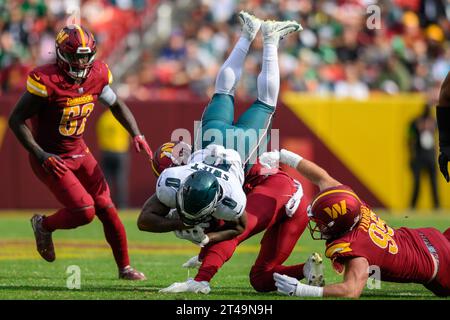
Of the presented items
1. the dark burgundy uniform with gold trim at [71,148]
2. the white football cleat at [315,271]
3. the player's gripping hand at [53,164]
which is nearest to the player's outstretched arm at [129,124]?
the dark burgundy uniform with gold trim at [71,148]

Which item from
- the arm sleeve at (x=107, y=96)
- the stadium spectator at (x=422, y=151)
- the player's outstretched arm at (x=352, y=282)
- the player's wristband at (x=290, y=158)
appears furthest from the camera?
the stadium spectator at (x=422, y=151)

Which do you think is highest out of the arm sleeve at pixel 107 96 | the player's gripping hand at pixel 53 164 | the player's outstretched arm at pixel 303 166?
the arm sleeve at pixel 107 96

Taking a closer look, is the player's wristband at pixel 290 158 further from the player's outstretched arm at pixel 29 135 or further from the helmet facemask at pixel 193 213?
the player's outstretched arm at pixel 29 135

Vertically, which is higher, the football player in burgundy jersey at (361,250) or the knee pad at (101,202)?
the football player in burgundy jersey at (361,250)

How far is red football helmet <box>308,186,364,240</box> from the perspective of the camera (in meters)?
5.95

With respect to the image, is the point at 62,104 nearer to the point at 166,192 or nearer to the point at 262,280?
the point at 166,192

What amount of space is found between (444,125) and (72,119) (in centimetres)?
277

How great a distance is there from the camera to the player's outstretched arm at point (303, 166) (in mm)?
6488

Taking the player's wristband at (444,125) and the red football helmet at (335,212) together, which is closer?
the red football helmet at (335,212)

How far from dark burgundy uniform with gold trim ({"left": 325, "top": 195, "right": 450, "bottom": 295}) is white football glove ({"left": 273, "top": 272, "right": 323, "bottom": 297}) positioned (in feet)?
0.81

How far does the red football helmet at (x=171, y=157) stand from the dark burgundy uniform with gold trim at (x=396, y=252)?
126 cm

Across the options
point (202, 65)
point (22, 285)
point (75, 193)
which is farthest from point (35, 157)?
point (202, 65)

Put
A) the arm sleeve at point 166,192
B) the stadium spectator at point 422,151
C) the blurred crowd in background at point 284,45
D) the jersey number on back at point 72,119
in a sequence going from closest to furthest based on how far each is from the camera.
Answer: the arm sleeve at point 166,192 < the jersey number on back at point 72,119 < the stadium spectator at point 422,151 < the blurred crowd in background at point 284,45
